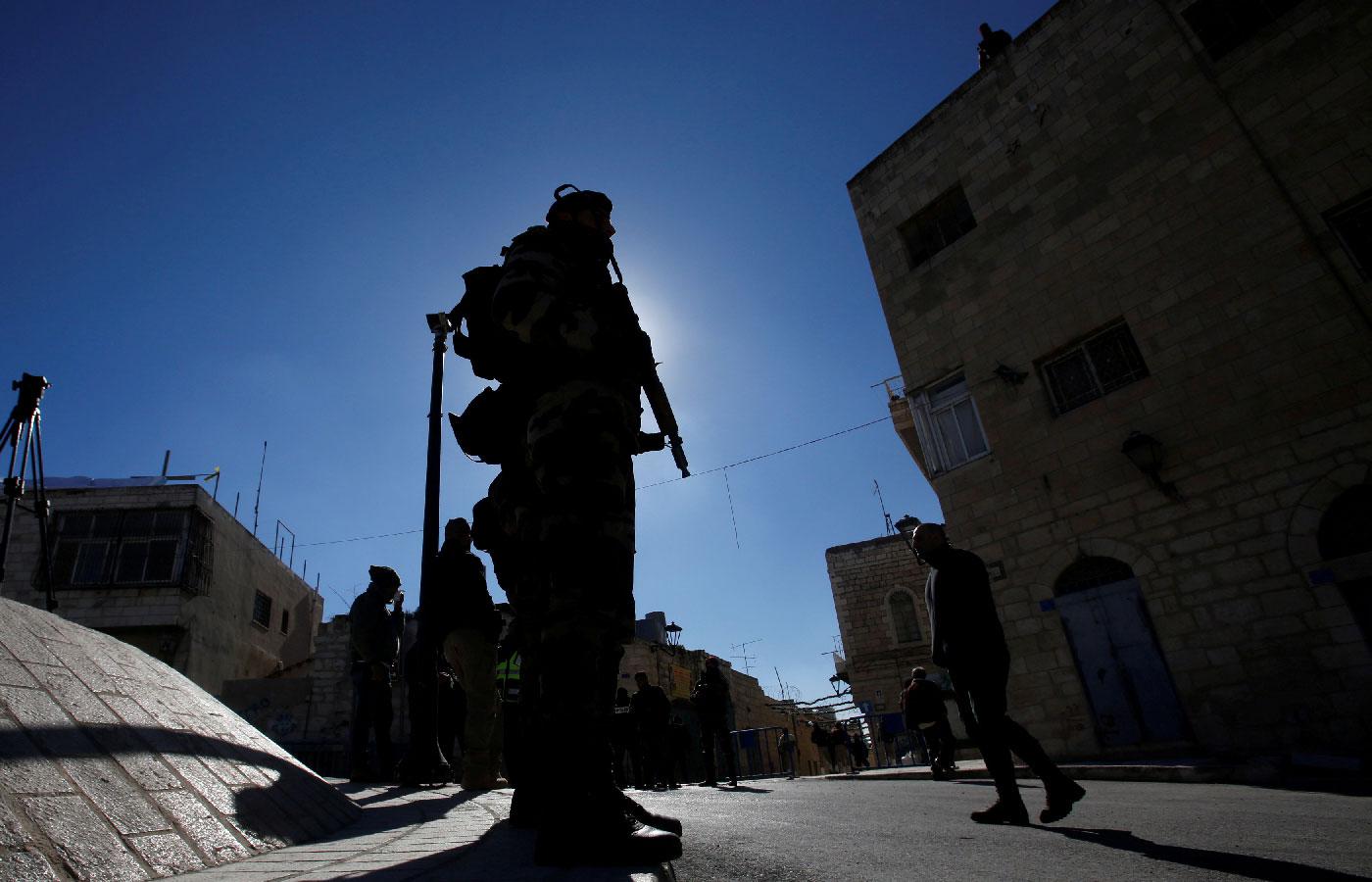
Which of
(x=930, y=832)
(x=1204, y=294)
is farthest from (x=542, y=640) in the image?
(x=1204, y=294)

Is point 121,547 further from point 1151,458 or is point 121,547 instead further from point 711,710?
point 1151,458

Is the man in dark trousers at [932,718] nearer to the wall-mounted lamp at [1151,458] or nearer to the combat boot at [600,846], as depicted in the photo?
the wall-mounted lamp at [1151,458]

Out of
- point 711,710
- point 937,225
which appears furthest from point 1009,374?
point 711,710

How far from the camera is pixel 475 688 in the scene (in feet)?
15.9

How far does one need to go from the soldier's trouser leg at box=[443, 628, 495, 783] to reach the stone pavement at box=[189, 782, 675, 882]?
2.12m

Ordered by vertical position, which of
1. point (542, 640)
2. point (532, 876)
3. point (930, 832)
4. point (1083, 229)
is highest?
point (1083, 229)

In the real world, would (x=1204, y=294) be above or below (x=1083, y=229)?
below

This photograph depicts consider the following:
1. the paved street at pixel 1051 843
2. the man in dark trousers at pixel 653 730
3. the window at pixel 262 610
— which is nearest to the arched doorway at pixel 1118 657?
the paved street at pixel 1051 843

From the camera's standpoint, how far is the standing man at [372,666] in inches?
227

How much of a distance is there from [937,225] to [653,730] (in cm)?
1035

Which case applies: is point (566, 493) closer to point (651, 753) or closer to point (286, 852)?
point (286, 852)

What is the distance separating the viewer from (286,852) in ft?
5.66

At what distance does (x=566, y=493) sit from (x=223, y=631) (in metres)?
22.4

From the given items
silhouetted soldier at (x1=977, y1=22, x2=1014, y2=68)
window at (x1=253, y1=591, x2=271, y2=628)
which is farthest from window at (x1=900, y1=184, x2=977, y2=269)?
window at (x1=253, y1=591, x2=271, y2=628)
